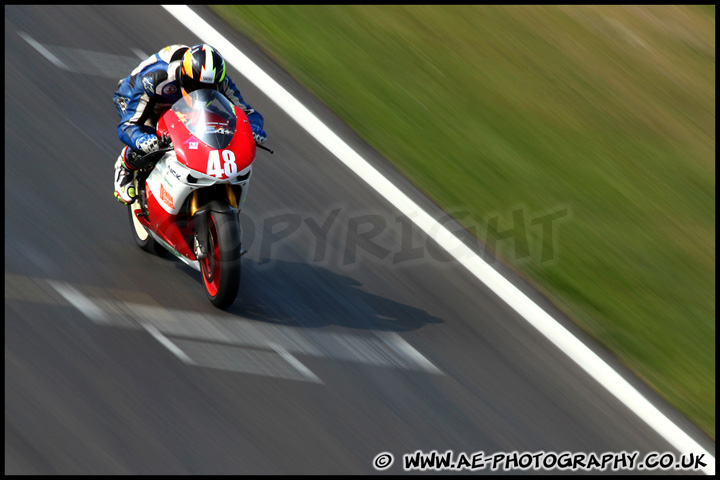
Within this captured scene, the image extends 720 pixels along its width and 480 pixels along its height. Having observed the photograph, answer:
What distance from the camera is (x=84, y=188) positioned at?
7.98 m

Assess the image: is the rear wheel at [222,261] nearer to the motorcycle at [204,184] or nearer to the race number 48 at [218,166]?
the motorcycle at [204,184]

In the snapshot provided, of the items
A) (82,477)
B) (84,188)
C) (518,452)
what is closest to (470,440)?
(518,452)

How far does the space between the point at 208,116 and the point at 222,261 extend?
1016 millimetres

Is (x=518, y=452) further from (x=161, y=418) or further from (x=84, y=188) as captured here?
(x=84, y=188)

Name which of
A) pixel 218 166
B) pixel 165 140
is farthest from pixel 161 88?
pixel 218 166

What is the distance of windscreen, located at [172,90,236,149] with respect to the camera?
6.36 m

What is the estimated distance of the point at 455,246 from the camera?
8219 mm

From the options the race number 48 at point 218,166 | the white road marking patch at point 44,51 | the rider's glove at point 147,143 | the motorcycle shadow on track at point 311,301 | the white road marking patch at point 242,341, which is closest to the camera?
the race number 48 at point 218,166

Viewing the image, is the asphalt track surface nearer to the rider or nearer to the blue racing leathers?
the rider

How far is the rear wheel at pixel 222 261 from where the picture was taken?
6305mm

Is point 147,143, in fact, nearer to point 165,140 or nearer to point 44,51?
point 165,140
